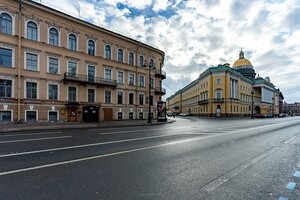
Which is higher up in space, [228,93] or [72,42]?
[72,42]

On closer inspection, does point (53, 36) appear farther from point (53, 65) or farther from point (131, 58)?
point (131, 58)

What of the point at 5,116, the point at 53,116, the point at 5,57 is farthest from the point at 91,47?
the point at 5,116

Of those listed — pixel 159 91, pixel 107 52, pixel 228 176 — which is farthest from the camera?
pixel 159 91

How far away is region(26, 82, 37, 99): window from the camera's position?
79.7 ft

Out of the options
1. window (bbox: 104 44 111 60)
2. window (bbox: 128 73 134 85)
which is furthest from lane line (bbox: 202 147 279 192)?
window (bbox: 128 73 134 85)

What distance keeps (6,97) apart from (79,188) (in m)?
24.1

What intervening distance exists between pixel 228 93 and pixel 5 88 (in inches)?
2383

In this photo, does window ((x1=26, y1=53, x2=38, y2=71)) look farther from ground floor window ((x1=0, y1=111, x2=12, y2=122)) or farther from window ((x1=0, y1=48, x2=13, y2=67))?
ground floor window ((x1=0, y1=111, x2=12, y2=122))

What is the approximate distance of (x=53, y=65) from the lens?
2670cm

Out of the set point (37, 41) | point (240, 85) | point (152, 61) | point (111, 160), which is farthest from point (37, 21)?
point (240, 85)

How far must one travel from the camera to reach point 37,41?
25.1 metres

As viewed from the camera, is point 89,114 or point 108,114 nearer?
point 89,114

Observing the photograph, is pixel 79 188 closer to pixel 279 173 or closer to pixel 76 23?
pixel 279 173

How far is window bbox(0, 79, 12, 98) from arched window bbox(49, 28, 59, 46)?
7511mm
